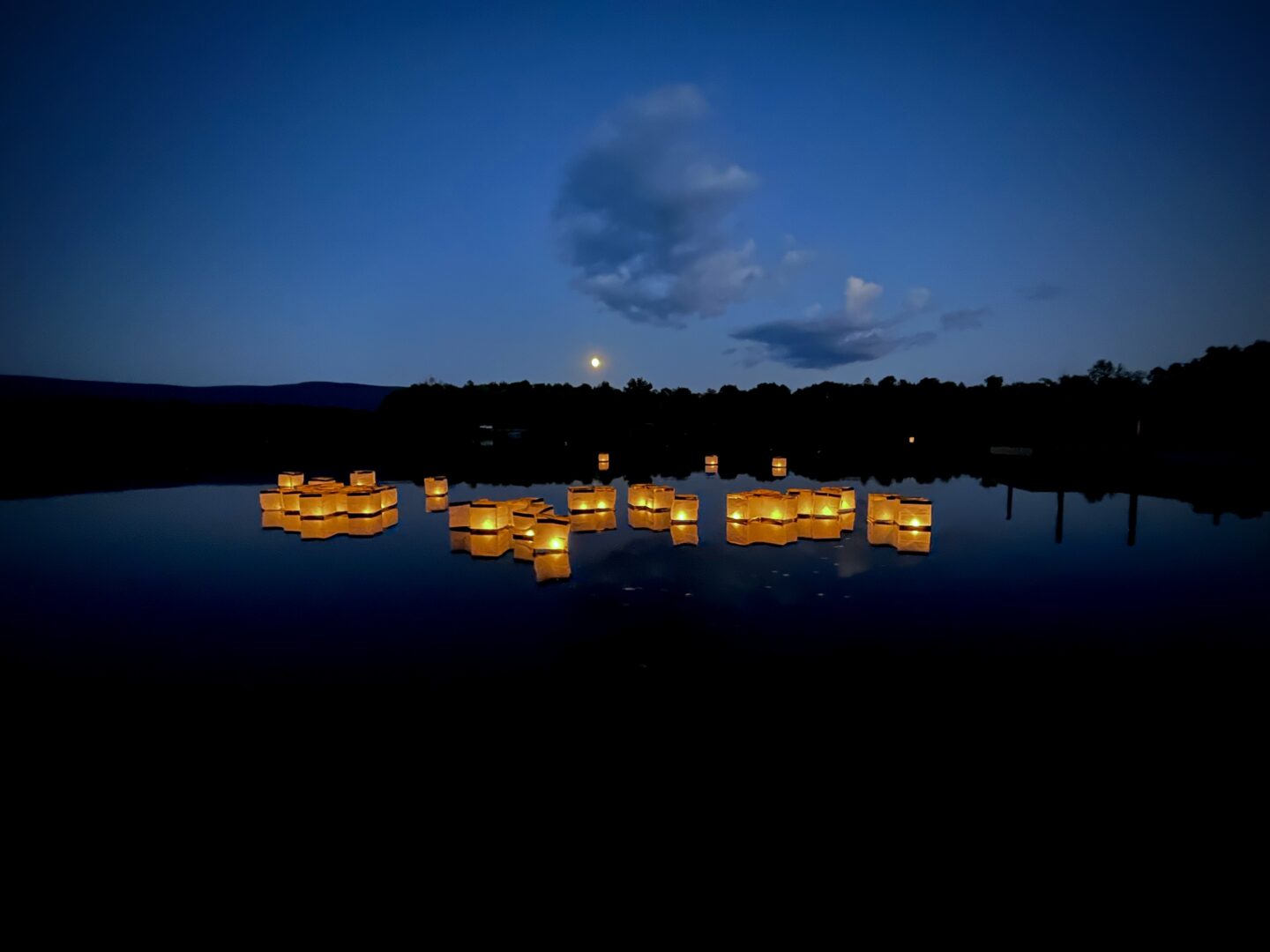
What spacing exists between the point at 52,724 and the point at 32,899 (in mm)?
2004

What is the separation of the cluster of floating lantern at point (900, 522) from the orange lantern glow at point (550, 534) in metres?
5.12

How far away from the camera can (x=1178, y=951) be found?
2400 millimetres

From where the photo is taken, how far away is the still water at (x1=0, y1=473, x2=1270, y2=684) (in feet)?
17.6

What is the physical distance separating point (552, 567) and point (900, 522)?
6.47m

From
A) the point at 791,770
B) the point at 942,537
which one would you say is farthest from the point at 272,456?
the point at 791,770

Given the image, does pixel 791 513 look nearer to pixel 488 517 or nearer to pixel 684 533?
pixel 684 533

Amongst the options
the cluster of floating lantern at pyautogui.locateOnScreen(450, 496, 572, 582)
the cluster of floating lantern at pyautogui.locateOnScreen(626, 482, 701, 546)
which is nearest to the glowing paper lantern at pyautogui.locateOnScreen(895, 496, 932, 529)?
the cluster of floating lantern at pyautogui.locateOnScreen(626, 482, 701, 546)

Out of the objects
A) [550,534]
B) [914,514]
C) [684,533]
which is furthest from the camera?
[684,533]

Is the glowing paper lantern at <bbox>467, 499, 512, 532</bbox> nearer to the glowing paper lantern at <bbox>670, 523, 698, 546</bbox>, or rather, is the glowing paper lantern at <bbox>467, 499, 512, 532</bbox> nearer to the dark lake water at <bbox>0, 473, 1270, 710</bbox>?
the dark lake water at <bbox>0, 473, 1270, 710</bbox>

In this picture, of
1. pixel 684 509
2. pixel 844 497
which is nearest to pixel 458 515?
pixel 684 509

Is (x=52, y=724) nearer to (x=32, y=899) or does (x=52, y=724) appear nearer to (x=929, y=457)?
(x=32, y=899)

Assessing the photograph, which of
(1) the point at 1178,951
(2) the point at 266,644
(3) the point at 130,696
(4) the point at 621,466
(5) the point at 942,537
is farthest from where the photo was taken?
(4) the point at 621,466

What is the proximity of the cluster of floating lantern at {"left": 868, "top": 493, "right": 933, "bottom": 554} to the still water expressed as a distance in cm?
16

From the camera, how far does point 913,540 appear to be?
10.1 metres
